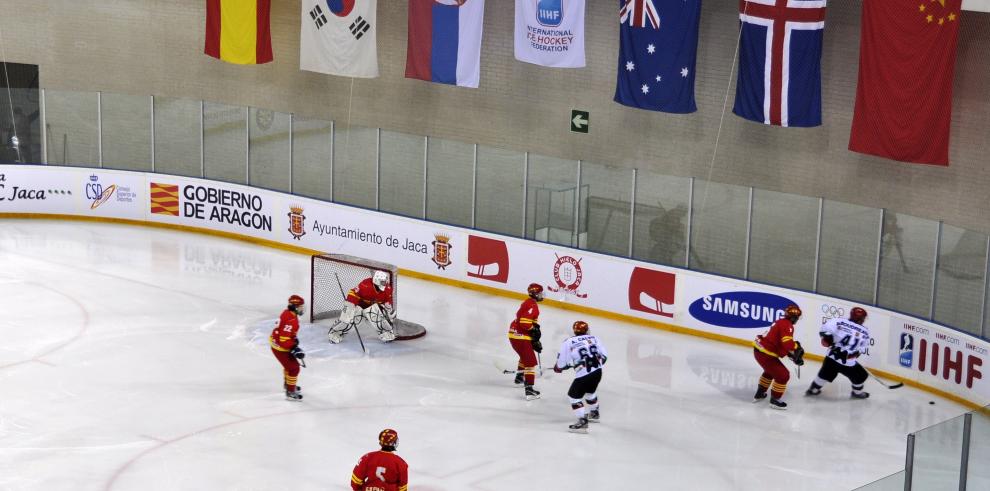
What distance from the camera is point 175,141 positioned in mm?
28484

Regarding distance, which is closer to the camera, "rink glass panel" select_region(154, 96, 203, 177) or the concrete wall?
the concrete wall

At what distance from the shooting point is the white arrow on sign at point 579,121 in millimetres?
24273

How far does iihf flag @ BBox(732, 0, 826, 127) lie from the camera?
19.9 m

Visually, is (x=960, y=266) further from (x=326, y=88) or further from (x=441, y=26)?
(x=326, y=88)

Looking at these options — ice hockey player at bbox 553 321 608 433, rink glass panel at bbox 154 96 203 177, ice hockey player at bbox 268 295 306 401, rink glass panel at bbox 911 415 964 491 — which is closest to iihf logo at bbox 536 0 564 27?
ice hockey player at bbox 553 321 608 433

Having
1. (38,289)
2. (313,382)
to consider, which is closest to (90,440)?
(313,382)

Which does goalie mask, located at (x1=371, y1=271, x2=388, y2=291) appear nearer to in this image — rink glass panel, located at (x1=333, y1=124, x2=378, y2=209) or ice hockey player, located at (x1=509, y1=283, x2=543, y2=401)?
ice hockey player, located at (x1=509, y1=283, x2=543, y2=401)

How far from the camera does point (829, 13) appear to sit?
69.1 feet

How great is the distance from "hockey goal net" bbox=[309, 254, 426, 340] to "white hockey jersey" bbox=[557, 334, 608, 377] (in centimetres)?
509

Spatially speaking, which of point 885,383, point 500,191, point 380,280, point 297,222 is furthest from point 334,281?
point 885,383

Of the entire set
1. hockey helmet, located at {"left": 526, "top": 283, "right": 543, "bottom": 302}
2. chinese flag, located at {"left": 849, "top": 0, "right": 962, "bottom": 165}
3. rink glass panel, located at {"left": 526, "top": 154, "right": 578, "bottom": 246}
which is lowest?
hockey helmet, located at {"left": 526, "top": 283, "right": 543, "bottom": 302}

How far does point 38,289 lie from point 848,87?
44.1ft

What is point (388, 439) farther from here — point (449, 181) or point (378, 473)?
point (449, 181)

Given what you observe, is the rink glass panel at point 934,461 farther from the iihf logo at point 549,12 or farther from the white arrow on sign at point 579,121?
the white arrow on sign at point 579,121
